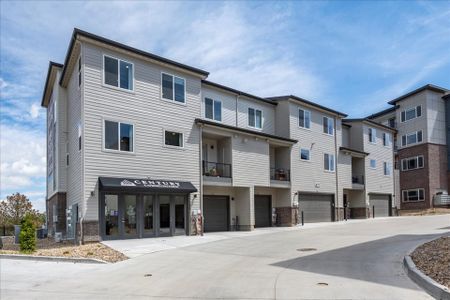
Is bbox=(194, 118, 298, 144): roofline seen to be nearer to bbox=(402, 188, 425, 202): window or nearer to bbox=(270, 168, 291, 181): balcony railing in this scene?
bbox=(270, 168, 291, 181): balcony railing

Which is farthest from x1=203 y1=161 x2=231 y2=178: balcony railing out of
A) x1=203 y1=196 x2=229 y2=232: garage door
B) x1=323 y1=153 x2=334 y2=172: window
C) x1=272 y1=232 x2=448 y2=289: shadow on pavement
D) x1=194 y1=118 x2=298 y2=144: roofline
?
x1=272 y1=232 x2=448 y2=289: shadow on pavement

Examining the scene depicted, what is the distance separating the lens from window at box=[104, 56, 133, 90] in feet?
70.8

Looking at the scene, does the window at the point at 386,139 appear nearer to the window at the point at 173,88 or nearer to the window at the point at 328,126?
the window at the point at 328,126

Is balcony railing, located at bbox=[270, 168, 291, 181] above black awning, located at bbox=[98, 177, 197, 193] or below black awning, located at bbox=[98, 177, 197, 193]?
above

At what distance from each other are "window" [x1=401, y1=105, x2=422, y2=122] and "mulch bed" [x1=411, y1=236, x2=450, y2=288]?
120 feet

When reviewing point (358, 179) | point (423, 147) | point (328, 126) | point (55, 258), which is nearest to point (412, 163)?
point (423, 147)

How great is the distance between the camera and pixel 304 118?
33656 millimetres

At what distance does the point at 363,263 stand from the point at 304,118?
72.6 feet

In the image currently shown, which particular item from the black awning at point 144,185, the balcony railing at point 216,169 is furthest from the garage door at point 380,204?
the black awning at point 144,185

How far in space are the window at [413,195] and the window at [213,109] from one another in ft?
91.1

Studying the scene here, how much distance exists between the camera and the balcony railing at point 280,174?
31272 millimetres

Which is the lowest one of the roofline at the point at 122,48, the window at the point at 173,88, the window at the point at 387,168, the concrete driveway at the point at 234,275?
the concrete driveway at the point at 234,275

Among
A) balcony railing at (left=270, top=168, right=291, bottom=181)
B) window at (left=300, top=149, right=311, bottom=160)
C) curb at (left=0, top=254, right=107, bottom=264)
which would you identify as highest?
window at (left=300, top=149, right=311, bottom=160)

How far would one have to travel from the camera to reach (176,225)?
23516mm
